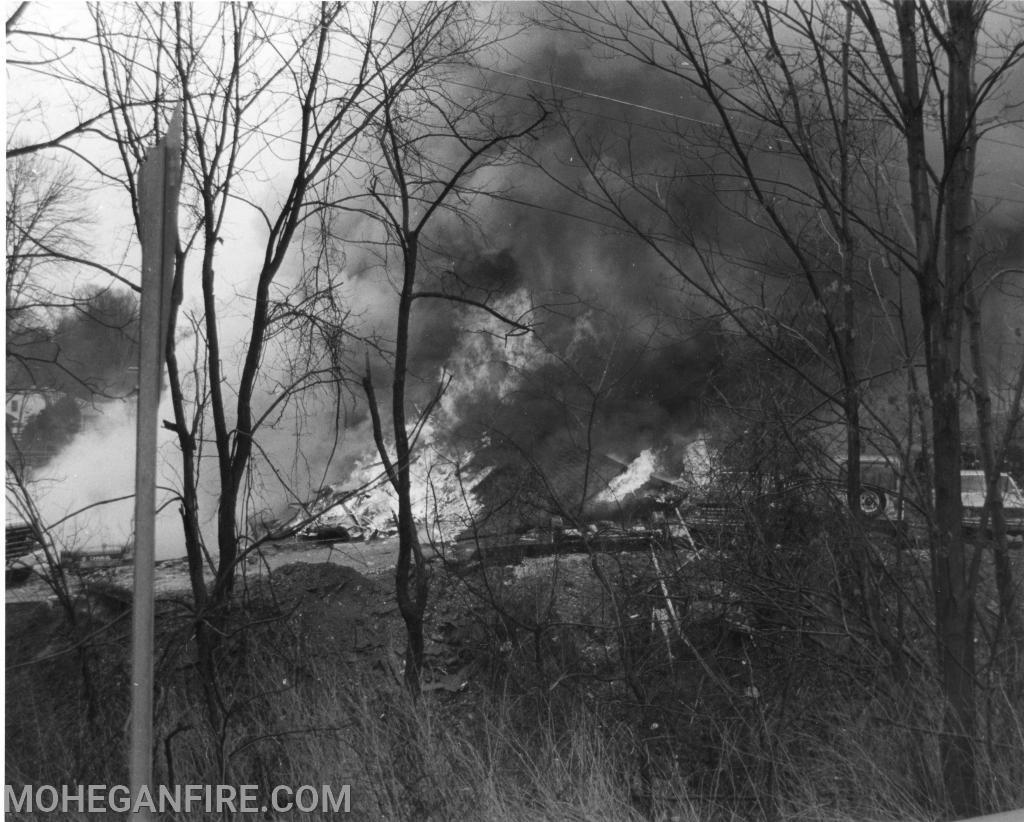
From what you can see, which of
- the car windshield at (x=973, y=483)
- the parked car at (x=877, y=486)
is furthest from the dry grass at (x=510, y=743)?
the car windshield at (x=973, y=483)

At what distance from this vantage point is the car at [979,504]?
5094mm

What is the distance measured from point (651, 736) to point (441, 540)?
1.42 metres

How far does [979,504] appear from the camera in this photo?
5.14m

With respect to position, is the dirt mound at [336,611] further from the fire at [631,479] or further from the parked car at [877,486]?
the parked car at [877,486]

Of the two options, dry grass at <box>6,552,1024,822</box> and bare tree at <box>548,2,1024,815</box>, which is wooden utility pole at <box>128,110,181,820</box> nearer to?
dry grass at <box>6,552,1024,822</box>

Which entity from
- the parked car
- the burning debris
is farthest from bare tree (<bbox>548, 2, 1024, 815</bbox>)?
the burning debris

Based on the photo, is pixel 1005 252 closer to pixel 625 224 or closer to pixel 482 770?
pixel 625 224

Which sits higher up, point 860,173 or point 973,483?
point 860,173

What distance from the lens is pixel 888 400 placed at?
205 inches

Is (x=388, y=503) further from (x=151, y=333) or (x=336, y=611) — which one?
(x=151, y=333)

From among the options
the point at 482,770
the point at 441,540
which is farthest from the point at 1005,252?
the point at 482,770

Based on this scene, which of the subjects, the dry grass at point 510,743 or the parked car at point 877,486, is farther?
the parked car at point 877,486

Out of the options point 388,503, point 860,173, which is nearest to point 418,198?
point 388,503

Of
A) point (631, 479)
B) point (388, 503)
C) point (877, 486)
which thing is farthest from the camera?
point (877, 486)
